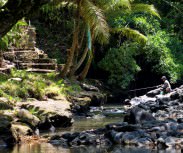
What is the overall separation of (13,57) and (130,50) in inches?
263

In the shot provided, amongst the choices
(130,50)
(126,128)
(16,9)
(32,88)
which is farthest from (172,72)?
(16,9)

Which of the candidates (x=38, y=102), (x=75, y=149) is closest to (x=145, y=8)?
(x=38, y=102)

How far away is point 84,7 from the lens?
20766 millimetres

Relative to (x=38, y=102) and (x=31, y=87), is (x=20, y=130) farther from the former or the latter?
(x=31, y=87)

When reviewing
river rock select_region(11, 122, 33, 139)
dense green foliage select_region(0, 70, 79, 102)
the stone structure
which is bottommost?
river rock select_region(11, 122, 33, 139)

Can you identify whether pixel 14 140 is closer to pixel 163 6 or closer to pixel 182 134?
pixel 182 134

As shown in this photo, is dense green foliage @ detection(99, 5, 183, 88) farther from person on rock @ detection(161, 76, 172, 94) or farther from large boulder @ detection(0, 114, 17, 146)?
large boulder @ detection(0, 114, 17, 146)

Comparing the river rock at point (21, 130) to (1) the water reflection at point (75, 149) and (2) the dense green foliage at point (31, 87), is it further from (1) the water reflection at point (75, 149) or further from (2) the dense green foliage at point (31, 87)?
(2) the dense green foliage at point (31, 87)

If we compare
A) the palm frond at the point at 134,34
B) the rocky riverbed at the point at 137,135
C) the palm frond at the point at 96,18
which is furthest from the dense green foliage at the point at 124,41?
the rocky riverbed at the point at 137,135

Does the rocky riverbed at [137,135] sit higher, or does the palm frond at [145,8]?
the palm frond at [145,8]

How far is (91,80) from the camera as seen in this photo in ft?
85.5

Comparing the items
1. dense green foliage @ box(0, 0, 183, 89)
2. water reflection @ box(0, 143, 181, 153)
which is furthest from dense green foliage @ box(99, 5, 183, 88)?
water reflection @ box(0, 143, 181, 153)

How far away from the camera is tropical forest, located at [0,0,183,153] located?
444 inches

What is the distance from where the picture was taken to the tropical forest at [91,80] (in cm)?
1127
